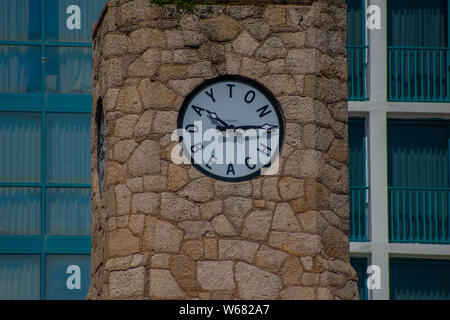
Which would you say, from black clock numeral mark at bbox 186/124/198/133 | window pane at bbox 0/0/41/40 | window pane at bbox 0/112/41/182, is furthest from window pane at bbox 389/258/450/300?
black clock numeral mark at bbox 186/124/198/133

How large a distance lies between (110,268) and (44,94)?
590 inches

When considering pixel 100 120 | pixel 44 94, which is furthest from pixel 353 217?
pixel 100 120

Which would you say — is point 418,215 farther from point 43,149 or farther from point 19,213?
point 19,213

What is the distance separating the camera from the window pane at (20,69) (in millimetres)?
34188

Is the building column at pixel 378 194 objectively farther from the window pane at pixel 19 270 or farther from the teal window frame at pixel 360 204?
the window pane at pixel 19 270

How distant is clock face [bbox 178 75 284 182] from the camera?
19.7 metres

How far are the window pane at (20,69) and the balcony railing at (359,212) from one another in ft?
24.4

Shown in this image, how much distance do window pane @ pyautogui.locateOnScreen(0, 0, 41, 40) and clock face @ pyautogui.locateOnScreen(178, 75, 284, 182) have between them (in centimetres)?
1514

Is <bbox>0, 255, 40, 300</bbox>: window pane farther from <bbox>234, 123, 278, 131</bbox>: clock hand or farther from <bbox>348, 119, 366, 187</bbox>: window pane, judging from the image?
<bbox>234, 123, 278, 131</bbox>: clock hand

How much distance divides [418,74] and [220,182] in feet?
53.1

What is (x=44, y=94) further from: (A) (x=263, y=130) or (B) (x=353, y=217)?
(A) (x=263, y=130)

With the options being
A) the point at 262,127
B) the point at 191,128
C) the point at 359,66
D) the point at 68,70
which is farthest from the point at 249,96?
the point at 359,66

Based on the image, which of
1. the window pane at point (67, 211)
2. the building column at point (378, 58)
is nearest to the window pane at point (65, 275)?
the window pane at point (67, 211)
